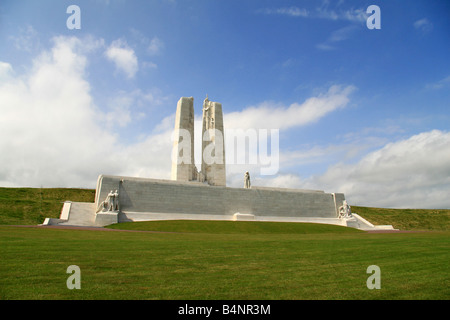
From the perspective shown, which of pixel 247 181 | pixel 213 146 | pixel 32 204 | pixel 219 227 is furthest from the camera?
pixel 213 146

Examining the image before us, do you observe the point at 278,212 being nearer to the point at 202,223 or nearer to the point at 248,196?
the point at 248,196

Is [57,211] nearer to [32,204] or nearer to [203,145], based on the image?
[32,204]

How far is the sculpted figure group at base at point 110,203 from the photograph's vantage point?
31470 mm

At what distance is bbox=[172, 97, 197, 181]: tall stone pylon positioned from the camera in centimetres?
4241

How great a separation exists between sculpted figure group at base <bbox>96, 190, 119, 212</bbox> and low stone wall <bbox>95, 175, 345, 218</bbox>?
1467 mm

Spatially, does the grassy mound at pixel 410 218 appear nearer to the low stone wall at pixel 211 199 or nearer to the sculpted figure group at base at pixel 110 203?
the low stone wall at pixel 211 199

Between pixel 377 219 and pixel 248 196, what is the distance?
2481 centimetres

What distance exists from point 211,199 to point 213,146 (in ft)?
33.8

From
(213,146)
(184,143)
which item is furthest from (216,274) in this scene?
(213,146)

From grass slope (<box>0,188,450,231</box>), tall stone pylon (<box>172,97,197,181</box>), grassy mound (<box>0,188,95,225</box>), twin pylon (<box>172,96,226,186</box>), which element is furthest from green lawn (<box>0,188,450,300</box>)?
twin pylon (<box>172,96,226,186</box>)

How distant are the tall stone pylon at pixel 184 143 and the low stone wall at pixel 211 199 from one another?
13.1 ft

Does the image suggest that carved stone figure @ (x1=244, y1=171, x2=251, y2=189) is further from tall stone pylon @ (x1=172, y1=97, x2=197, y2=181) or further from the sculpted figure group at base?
the sculpted figure group at base

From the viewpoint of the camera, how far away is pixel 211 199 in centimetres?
3831

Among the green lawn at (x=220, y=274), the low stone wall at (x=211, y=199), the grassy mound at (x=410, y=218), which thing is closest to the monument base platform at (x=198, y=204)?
the low stone wall at (x=211, y=199)
